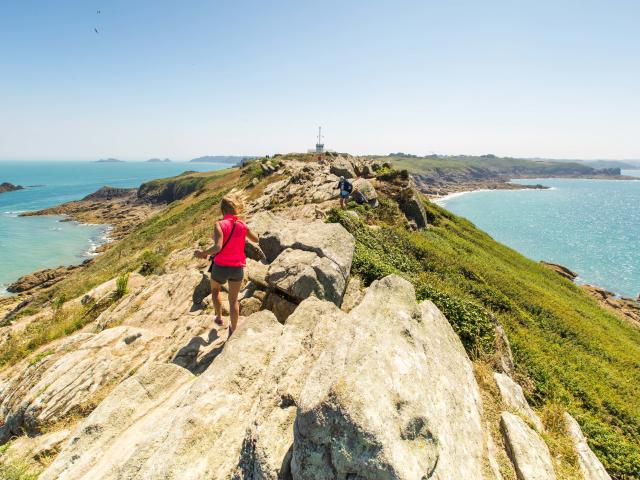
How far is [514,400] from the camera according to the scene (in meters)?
8.43

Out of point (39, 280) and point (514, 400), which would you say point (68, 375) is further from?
point (39, 280)

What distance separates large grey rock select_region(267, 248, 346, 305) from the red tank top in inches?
76.6

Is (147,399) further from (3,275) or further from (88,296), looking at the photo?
(3,275)

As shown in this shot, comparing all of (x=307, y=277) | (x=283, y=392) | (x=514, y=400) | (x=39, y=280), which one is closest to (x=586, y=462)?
(x=514, y=400)

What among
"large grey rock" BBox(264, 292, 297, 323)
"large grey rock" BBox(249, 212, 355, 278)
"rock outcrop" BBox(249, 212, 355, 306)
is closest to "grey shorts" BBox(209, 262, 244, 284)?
"rock outcrop" BBox(249, 212, 355, 306)

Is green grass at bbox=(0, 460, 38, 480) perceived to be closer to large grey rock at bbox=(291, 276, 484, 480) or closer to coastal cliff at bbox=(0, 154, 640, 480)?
coastal cliff at bbox=(0, 154, 640, 480)

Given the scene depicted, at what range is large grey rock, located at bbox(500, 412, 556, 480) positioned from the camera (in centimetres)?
608

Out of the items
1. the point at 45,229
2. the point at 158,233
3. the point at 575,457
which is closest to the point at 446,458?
the point at 575,457

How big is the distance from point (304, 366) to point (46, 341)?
14.4m

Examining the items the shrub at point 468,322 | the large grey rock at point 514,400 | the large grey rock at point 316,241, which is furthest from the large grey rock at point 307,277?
the large grey rock at point 514,400

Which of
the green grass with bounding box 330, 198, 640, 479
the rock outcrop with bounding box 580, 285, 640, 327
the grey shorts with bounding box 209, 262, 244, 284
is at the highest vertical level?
the grey shorts with bounding box 209, 262, 244, 284

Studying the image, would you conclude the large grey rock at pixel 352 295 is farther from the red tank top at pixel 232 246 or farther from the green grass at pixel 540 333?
the red tank top at pixel 232 246

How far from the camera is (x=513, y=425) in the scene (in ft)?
23.1

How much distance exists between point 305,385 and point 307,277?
540 centimetres
